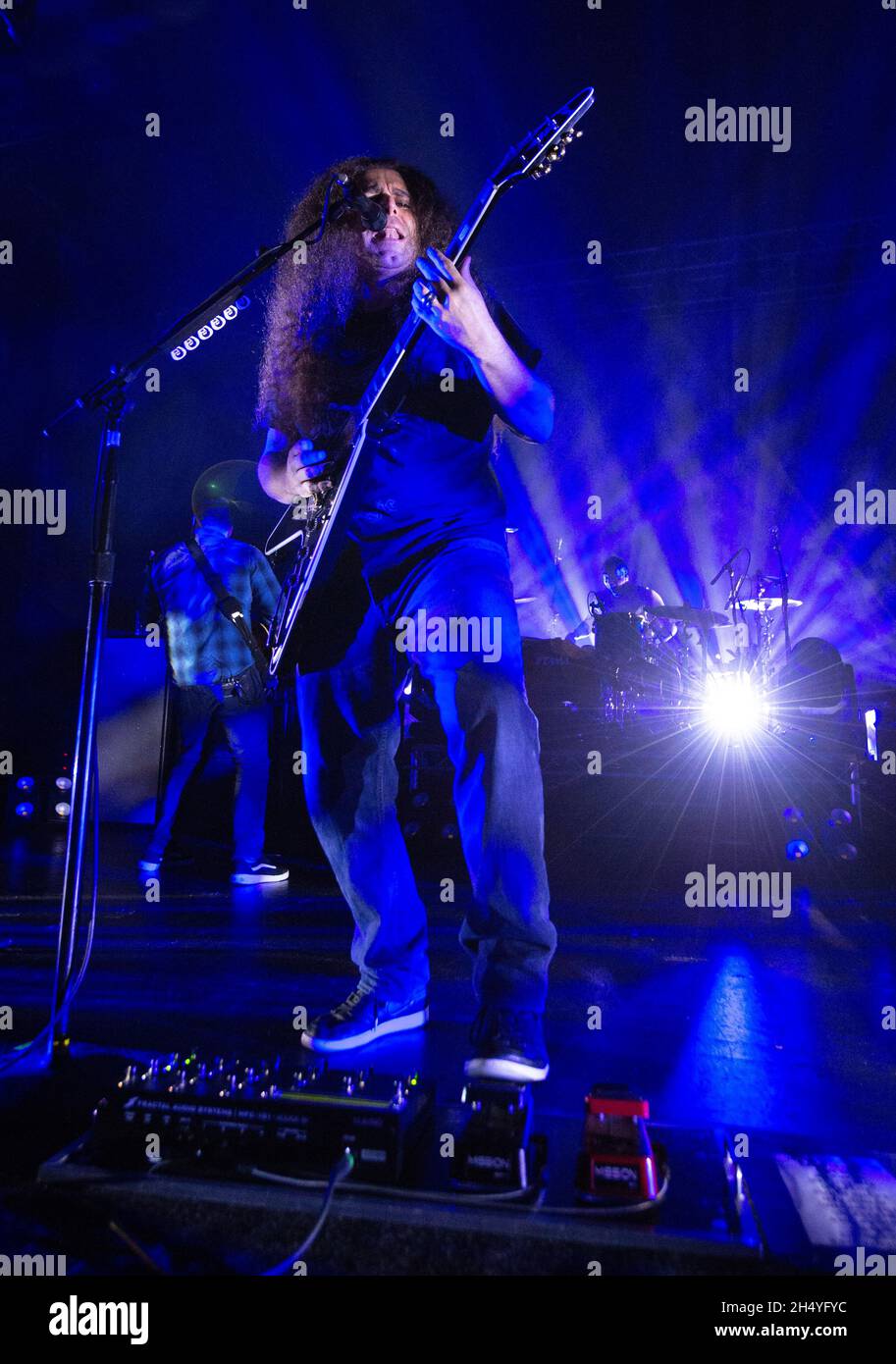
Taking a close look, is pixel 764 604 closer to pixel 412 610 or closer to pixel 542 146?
pixel 542 146

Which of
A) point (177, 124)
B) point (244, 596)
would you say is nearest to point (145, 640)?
point (244, 596)

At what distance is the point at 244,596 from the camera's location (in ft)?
13.5

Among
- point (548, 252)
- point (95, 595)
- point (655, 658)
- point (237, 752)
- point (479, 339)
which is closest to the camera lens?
point (479, 339)

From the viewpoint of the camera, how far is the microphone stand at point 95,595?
1537 mm

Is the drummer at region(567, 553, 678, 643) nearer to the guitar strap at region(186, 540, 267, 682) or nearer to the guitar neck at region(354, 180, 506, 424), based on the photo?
the guitar strap at region(186, 540, 267, 682)

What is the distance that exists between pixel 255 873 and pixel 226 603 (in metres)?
1.29

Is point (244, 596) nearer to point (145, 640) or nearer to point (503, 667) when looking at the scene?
point (145, 640)

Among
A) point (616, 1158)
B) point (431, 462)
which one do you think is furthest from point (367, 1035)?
point (431, 462)

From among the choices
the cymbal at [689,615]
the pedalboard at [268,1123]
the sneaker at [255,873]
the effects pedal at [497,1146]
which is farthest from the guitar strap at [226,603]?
the effects pedal at [497,1146]

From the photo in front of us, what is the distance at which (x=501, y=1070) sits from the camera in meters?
1.42

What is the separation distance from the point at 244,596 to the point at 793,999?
3043mm

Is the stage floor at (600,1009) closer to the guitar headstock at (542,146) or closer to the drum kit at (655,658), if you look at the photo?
the drum kit at (655,658)

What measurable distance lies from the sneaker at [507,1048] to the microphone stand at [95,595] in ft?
2.51

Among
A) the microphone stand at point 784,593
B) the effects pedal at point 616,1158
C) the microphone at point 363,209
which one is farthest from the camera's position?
the microphone stand at point 784,593
